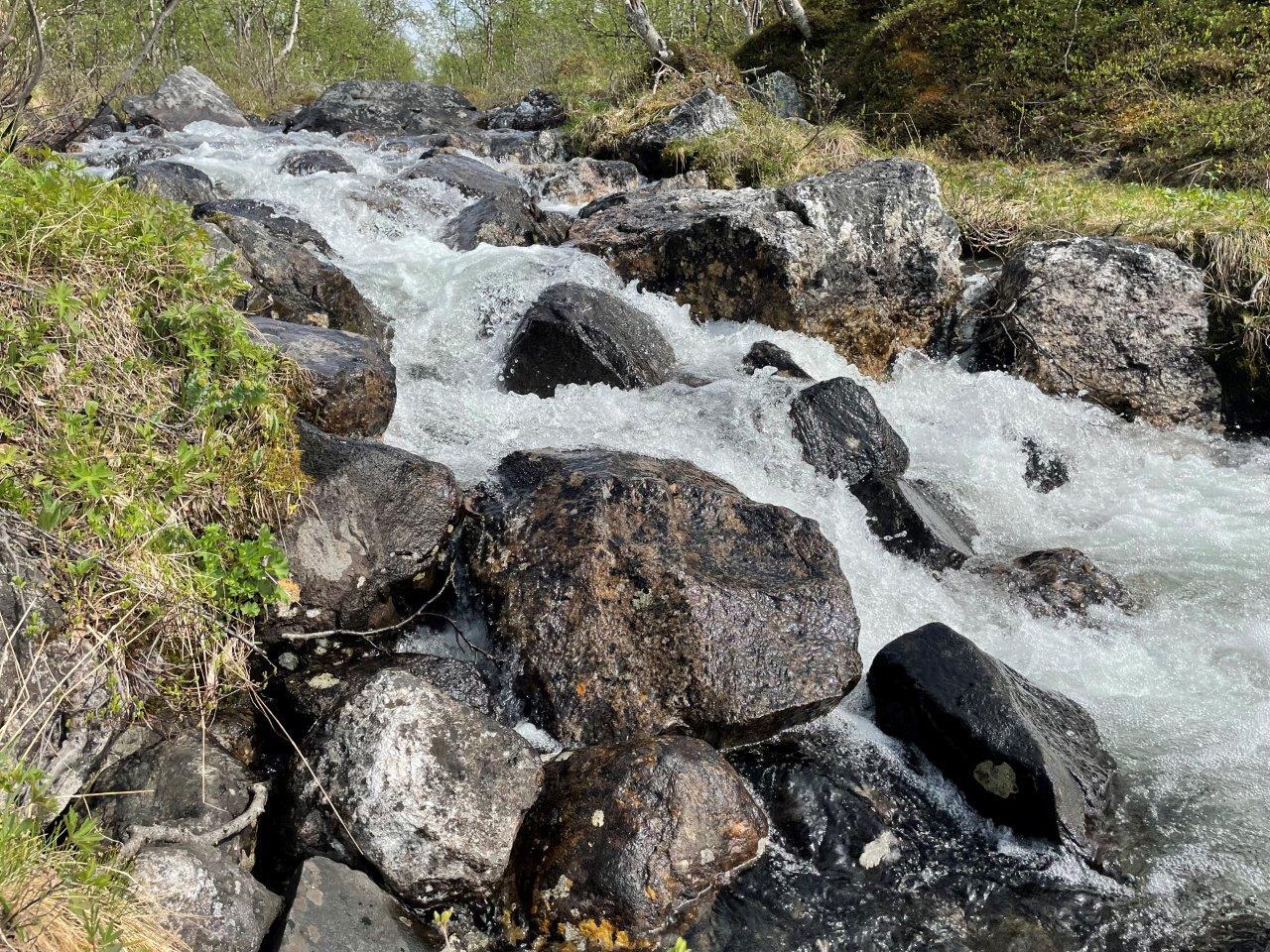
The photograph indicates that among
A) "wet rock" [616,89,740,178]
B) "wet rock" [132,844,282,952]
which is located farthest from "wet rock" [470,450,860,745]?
"wet rock" [616,89,740,178]

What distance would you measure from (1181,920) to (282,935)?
10.7ft

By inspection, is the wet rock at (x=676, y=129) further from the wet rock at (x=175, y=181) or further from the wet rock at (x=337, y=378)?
the wet rock at (x=337, y=378)

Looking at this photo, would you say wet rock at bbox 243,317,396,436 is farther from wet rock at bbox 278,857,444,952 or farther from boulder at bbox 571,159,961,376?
boulder at bbox 571,159,961,376

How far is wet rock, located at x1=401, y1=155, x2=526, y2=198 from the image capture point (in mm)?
11203

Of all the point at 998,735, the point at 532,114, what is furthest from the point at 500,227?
the point at 532,114

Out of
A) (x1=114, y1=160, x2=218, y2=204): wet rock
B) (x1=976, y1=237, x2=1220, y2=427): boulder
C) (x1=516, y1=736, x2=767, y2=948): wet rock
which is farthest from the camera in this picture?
(x1=114, y1=160, x2=218, y2=204): wet rock

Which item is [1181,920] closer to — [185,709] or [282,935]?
[282,935]

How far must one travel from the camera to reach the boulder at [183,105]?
1585 centimetres

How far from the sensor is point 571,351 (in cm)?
667

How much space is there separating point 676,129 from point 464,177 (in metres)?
3.66

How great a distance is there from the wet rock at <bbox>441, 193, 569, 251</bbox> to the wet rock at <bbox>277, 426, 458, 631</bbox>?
5.22 metres

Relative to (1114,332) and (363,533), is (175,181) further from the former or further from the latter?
(1114,332)

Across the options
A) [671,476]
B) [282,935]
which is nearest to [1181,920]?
[671,476]

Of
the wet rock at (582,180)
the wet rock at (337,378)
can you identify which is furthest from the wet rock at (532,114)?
the wet rock at (337,378)
